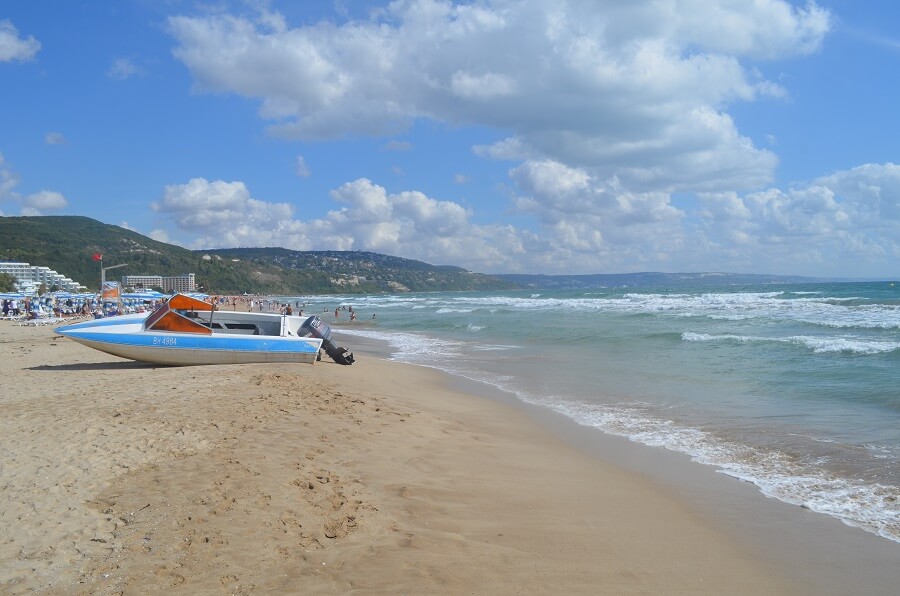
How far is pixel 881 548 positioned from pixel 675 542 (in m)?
1.66

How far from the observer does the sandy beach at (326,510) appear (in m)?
4.13

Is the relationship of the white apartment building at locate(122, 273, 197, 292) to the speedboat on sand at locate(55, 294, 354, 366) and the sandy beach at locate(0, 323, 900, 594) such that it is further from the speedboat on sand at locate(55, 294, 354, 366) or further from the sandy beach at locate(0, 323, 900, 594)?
the sandy beach at locate(0, 323, 900, 594)

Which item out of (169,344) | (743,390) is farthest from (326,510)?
(169,344)

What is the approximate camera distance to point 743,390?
43.1 feet

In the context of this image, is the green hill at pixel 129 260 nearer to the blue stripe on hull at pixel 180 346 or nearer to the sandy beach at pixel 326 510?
the blue stripe on hull at pixel 180 346

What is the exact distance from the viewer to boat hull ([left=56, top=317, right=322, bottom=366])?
578 inches

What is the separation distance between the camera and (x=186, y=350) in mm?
14789

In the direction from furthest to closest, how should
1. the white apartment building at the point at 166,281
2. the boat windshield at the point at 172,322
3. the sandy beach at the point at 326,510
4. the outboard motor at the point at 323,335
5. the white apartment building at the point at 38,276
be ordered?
the white apartment building at the point at 166,281, the white apartment building at the point at 38,276, the outboard motor at the point at 323,335, the boat windshield at the point at 172,322, the sandy beach at the point at 326,510

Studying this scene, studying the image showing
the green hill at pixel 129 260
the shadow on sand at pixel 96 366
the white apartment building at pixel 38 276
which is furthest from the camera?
the green hill at pixel 129 260

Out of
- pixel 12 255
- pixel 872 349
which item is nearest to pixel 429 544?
pixel 872 349

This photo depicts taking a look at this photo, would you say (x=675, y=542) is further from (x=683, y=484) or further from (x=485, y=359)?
(x=485, y=359)

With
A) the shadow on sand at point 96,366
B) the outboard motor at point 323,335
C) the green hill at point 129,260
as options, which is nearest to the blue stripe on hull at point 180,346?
the shadow on sand at point 96,366

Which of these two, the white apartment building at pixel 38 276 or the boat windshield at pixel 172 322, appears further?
the white apartment building at pixel 38 276

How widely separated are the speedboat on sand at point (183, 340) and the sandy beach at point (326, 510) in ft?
16.4
